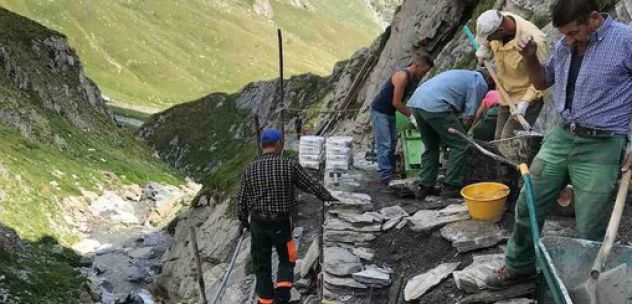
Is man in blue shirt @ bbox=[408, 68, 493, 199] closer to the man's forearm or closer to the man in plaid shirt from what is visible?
the man in plaid shirt

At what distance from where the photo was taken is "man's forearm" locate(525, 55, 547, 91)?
6401 millimetres

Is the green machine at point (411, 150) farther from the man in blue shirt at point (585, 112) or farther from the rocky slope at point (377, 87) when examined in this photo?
the man in blue shirt at point (585, 112)

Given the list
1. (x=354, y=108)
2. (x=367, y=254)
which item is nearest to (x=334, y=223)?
(x=367, y=254)

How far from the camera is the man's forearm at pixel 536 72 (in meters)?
6.40

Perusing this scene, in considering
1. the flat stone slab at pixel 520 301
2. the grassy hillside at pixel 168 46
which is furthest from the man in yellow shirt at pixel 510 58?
the grassy hillside at pixel 168 46

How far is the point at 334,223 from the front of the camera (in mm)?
10492

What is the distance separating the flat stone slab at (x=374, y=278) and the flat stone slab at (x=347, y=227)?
1.38 metres

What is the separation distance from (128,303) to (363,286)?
1294 centimetres

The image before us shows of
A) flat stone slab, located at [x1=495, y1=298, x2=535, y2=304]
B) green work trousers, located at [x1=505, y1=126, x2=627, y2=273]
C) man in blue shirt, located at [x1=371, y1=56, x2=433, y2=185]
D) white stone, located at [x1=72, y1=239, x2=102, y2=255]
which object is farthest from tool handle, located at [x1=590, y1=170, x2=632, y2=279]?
white stone, located at [x1=72, y1=239, x2=102, y2=255]

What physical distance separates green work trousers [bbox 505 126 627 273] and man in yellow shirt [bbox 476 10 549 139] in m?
2.29

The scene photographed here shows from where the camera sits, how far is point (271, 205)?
8820mm

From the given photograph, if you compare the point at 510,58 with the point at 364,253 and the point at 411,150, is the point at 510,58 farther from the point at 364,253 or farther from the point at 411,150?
the point at 411,150

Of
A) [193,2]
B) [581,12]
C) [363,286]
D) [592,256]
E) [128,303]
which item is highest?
[193,2]

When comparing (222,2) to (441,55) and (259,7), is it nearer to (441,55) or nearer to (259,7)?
(259,7)
